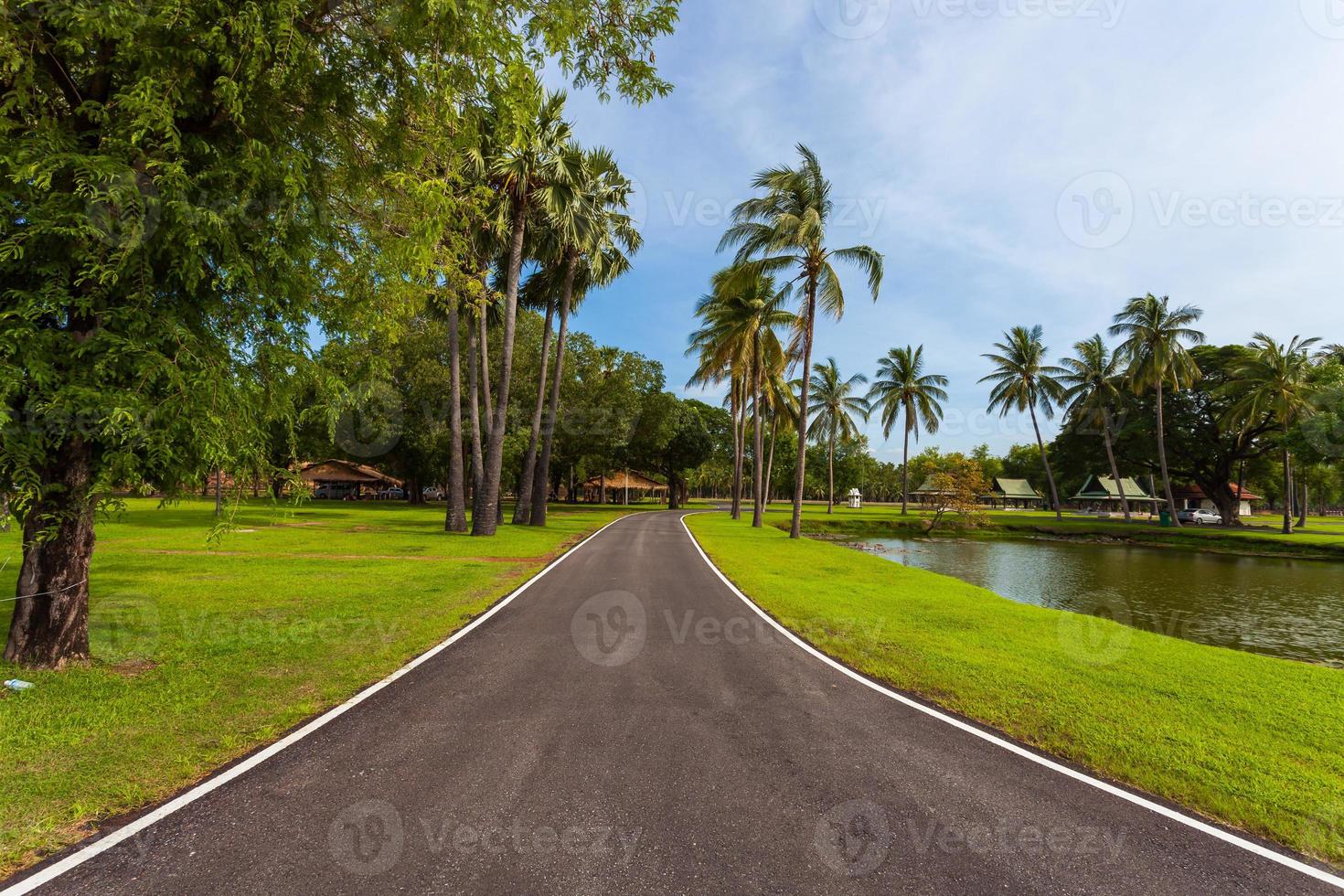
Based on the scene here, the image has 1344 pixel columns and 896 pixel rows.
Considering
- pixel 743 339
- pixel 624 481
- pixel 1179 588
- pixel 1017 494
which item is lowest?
pixel 1179 588

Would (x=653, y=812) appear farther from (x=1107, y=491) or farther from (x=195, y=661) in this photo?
(x=1107, y=491)

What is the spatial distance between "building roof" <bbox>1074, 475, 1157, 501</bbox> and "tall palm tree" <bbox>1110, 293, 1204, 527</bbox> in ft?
83.7

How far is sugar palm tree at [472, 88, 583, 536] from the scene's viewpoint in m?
21.5

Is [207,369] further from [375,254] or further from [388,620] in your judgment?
[388,620]

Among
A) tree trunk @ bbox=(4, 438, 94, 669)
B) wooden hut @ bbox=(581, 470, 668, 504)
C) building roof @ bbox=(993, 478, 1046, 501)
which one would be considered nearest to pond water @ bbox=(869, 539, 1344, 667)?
tree trunk @ bbox=(4, 438, 94, 669)

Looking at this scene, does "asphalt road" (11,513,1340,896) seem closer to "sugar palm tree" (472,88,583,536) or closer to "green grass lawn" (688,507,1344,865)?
"green grass lawn" (688,507,1344,865)

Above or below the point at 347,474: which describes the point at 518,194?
above

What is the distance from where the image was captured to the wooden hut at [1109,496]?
217ft

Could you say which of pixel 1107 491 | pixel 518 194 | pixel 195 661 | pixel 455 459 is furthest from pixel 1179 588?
pixel 1107 491

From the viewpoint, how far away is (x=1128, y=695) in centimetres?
620

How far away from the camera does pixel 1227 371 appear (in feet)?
150

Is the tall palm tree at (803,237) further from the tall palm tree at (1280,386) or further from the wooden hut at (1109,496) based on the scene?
the wooden hut at (1109,496)

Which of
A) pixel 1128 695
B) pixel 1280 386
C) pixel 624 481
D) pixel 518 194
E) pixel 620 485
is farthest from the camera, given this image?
pixel 620 485

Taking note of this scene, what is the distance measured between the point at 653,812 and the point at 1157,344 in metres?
52.7
